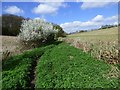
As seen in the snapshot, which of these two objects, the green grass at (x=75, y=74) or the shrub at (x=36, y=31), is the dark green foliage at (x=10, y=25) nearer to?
the shrub at (x=36, y=31)

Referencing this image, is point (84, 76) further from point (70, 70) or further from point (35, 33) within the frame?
point (35, 33)

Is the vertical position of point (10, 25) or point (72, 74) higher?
point (10, 25)

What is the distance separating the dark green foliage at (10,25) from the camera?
36344 mm

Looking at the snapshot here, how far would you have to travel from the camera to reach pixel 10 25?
36594mm

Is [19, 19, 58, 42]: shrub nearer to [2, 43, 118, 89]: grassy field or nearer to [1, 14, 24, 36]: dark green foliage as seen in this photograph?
[1, 14, 24, 36]: dark green foliage

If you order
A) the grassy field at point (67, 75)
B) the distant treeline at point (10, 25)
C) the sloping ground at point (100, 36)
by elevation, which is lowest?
the grassy field at point (67, 75)

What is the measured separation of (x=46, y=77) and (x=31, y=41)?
14.9m

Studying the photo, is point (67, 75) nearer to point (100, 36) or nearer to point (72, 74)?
point (72, 74)

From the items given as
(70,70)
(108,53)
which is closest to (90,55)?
(108,53)

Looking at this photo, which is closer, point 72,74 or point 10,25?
point 72,74

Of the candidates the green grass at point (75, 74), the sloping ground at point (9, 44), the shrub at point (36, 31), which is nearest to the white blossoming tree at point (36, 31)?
the shrub at point (36, 31)

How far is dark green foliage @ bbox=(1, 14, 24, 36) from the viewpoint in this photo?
36.3 m

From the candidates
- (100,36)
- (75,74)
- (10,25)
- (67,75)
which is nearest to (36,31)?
(100,36)

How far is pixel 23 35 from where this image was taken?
27.4 m
